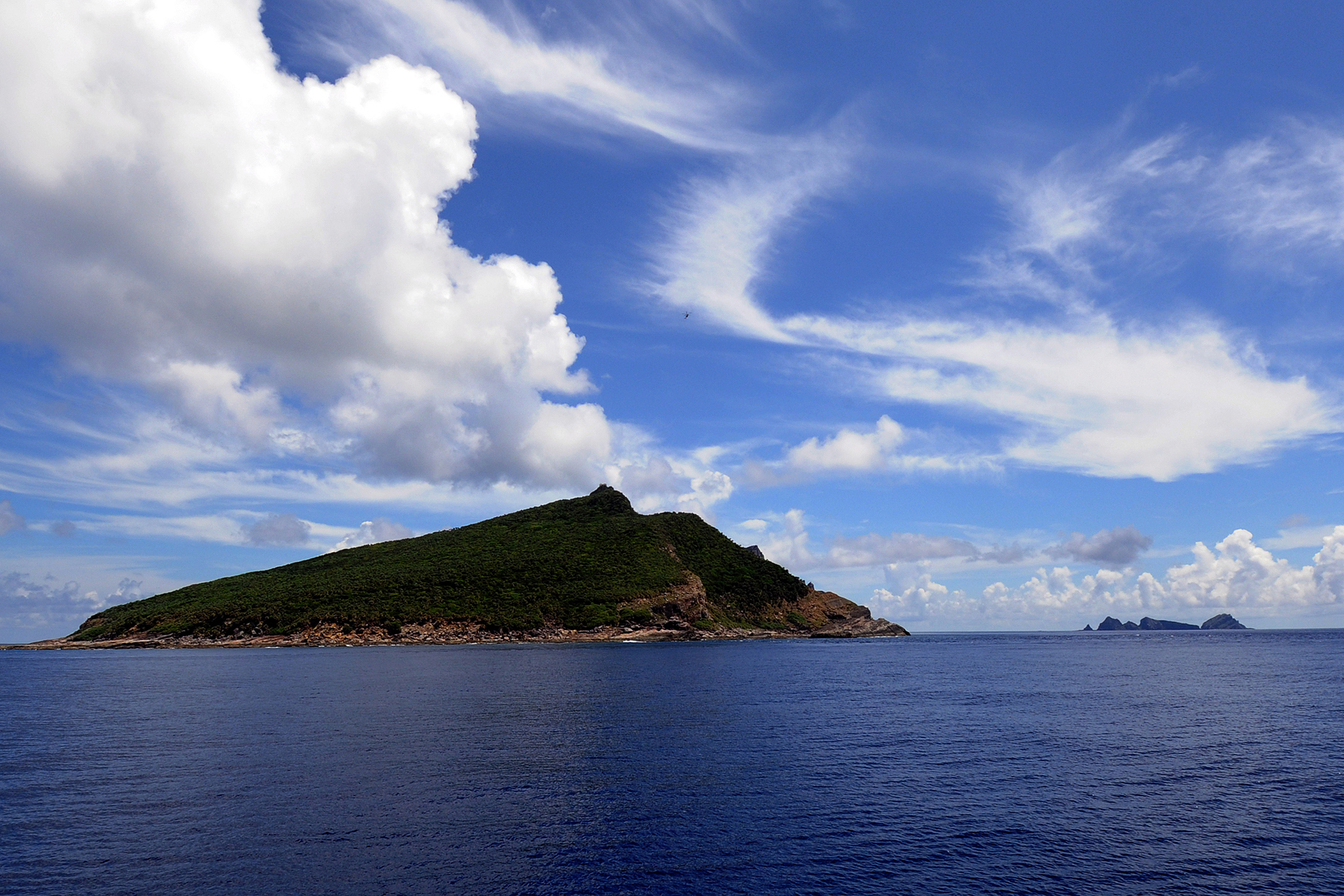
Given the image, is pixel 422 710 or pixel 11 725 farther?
pixel 422 710

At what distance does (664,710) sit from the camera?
71750 millimetres

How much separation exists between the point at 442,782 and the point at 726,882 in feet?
72.1

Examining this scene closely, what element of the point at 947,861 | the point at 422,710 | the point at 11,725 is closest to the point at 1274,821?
the point at 947,861

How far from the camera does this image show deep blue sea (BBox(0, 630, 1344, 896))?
2931cm

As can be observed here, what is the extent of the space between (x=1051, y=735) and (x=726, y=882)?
138ft

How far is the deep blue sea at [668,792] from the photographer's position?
2931 cm

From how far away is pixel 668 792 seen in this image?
41.4 metres

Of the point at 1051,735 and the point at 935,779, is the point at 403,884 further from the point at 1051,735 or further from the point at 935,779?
the point at 1051,735

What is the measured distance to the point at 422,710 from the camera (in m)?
71.5

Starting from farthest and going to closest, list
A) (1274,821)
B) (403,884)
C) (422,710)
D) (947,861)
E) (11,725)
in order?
(422,710) < (11,725) < (1274,821) < (947,861) < (403,884)

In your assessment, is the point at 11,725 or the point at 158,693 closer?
the point at 11,725

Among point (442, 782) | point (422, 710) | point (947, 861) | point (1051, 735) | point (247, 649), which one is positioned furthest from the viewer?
point (247, 649)

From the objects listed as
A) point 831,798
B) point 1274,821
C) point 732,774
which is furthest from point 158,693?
point 1274,821

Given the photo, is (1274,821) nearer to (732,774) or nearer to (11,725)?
(732,774)
